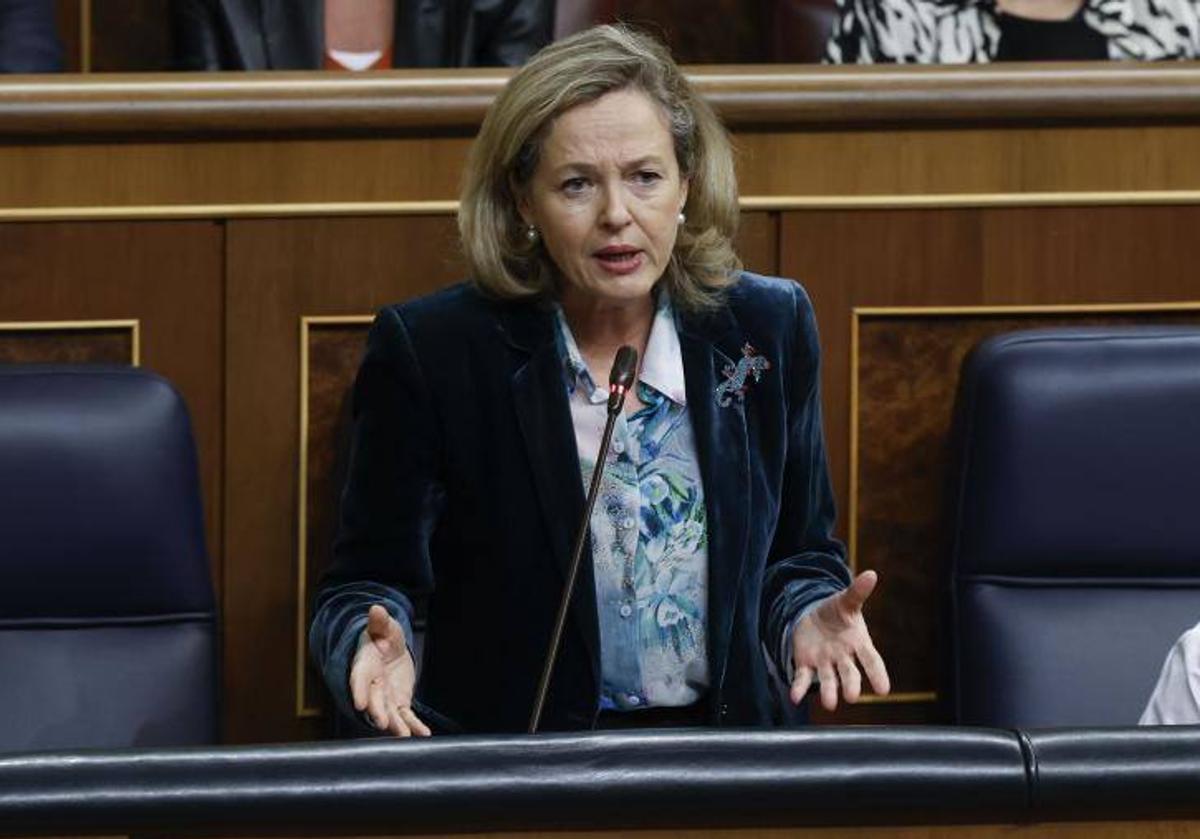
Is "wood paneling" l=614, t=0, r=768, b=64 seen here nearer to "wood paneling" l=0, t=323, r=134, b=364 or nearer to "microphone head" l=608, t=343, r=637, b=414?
"wood paneling" l=0, t=323, r=134, b=364

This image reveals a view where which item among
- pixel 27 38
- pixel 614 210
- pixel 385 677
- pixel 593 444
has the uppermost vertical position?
pixel 27 38

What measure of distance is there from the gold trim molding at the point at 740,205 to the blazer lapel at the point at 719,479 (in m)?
0.25

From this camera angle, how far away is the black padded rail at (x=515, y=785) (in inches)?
28.2

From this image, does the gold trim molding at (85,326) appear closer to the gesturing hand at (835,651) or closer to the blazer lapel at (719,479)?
the blazer lapel at (719,479)

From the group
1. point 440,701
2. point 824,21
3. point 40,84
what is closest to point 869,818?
point 440,701

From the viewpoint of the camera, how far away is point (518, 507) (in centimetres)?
115

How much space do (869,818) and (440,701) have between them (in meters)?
0.47

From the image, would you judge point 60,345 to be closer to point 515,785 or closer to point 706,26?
point 515,785

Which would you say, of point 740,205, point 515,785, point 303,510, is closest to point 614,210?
point 740,205

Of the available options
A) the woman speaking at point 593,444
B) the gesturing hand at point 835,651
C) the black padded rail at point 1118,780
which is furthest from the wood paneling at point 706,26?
the black padded rail at point 1118,780

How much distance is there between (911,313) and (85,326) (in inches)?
20.5

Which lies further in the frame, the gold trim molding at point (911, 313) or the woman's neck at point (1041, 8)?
the woman's neck at point (1041, 8)

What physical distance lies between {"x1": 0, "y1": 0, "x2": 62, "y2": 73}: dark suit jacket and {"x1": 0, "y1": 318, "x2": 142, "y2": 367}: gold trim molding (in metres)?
0.23

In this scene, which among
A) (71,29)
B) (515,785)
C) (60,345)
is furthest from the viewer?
(71,29)
